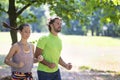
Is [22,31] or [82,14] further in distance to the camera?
[82,14]

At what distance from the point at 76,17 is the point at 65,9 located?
505 mm

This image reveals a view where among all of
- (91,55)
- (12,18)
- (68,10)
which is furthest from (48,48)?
(91,55)

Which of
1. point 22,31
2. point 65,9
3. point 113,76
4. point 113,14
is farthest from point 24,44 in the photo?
point 113,76

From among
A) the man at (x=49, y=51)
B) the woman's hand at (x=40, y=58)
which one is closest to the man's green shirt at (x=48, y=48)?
the man at (x=49, y=51)

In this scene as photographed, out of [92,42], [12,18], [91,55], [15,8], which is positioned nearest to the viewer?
[12,18]

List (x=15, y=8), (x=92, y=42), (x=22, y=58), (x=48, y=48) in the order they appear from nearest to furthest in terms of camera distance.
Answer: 1. (x=22, y=58)
2. (x=48, y=48)
3. (x=15, y=8)
4. (x=92, y=42)

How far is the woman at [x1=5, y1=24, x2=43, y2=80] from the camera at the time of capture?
499cm

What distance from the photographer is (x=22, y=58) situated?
501cm

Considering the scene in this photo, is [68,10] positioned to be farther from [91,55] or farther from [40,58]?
[91,55]

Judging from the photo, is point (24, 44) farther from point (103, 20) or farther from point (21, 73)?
point (103, 20)

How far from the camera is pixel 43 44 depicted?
5230 millimetres

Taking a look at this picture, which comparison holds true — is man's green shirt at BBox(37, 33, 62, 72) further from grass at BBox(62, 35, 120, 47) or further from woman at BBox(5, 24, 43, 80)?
grass at BBox(62, 35, 120, 47)

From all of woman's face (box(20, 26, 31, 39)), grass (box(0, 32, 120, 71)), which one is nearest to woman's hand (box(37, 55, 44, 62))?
woman's face (box(20, 26, 31, 39))

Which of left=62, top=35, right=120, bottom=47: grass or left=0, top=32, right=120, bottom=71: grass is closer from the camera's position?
left=0, top=32, right=120, bottom=71: grass
